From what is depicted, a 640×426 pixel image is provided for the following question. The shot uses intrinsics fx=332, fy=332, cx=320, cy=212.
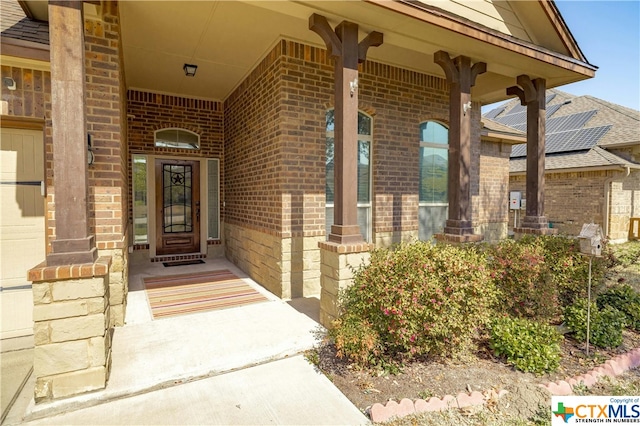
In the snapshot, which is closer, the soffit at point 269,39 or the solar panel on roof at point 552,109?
the soffit at point 269,39

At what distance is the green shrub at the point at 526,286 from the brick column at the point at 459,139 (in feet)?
2.61

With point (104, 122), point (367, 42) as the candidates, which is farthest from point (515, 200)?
point (104, 122)

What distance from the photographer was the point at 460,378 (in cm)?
300

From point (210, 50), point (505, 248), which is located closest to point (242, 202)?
point (210, 50)

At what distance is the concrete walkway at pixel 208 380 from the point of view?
8.14 ft

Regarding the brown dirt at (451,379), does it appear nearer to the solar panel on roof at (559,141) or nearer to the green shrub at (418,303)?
the green shrub at (418,303)

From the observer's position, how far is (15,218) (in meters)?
4.04

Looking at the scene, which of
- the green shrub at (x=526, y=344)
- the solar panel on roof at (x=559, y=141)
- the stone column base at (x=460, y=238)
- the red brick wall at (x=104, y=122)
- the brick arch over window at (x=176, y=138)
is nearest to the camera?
the green shrub at (x=526, y=344)

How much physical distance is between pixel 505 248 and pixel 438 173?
9.07ft

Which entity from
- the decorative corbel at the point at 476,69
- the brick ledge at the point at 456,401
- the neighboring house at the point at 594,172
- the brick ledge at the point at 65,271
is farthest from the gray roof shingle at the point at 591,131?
the brick ledge at the point at 65,271

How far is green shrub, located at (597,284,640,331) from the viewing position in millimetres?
A: 4281

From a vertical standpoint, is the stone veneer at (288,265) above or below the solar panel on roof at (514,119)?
below

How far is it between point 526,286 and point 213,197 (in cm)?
645

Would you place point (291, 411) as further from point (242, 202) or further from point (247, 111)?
point (247, 111)
